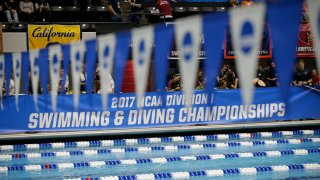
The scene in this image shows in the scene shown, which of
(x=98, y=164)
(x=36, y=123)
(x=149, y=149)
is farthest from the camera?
(x=36, y=123)

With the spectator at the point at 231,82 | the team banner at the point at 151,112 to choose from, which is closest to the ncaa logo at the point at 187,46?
the team banner at the point at 151,112

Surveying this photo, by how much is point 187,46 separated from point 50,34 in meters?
10.0

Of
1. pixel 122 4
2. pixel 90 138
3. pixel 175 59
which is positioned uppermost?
pixel 122 4

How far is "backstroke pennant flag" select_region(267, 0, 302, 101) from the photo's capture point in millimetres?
3818

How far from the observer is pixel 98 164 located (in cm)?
860

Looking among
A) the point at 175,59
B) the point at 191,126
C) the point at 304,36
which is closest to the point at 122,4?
the point at 175,59

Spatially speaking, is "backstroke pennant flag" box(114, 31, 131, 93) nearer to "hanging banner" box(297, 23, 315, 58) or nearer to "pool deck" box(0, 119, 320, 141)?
"pool deck" box(0, 119, 320, 141)

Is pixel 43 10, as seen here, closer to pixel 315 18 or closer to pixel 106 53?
pixel 106 53

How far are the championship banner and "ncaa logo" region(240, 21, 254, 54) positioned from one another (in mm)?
10528

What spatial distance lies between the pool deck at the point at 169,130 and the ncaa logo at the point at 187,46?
6.64 metres

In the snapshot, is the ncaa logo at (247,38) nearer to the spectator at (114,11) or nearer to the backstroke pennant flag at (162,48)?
the backstroke pennant flag at (162,48)

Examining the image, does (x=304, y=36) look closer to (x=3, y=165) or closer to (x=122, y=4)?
(x=122, y=4)

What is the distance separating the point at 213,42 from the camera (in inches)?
176

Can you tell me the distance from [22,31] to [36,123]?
385 cm
